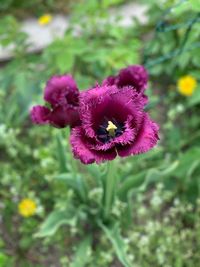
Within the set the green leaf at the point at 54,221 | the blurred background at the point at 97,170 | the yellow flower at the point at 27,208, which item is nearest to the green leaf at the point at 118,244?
the blurred background at the point at 97,170

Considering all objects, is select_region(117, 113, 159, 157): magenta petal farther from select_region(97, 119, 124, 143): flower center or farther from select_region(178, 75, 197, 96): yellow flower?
select_region(178, 75, 197, 96): yellow flower

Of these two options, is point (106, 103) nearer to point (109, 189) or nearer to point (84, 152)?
point (84, 152)

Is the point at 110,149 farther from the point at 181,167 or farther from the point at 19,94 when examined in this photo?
A: the point at 19,94

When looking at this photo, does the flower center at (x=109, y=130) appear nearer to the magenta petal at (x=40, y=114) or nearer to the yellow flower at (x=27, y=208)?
the magenta petal at (x=40, y=114)

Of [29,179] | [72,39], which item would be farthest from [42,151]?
[72,39]

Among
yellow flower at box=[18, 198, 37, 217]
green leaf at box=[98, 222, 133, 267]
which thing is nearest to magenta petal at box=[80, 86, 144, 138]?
green leaf at box=[98, 222, 133, 267]

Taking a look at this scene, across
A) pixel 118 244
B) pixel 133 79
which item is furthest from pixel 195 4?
pixel 118 244
